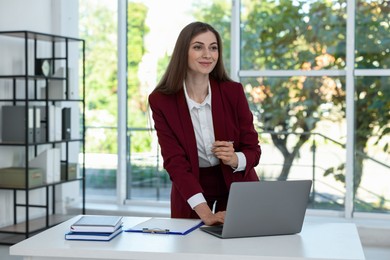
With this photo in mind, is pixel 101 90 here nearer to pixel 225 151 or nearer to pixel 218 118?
pixel 218 118

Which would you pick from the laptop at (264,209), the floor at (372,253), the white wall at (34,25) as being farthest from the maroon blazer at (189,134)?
the white wall at (34,25)

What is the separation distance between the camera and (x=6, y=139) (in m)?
5.35

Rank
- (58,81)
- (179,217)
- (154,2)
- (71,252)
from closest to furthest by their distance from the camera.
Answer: (71,252) < (179,217) < (58,81) < (154,2)

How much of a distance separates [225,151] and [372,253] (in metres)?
2.67

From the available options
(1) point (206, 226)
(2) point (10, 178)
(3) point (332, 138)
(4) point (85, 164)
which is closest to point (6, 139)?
(2) point (10, 178)

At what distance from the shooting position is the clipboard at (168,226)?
Answer: 8.36ft

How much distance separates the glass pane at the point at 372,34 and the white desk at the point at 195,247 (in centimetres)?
324

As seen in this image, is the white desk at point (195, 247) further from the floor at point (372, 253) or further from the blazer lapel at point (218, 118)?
the floor at point (372, 253)

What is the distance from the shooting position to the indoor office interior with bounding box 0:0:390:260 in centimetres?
553

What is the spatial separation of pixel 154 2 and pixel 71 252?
4.19 m

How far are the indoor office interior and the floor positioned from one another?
3cm

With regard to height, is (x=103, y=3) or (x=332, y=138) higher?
(x=103, y=3)

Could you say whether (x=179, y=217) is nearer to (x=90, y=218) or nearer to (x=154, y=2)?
(x=90, y=218)

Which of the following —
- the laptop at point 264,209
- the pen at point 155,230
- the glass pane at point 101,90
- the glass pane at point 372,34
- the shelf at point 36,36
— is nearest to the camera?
the laptop at point 264,209
